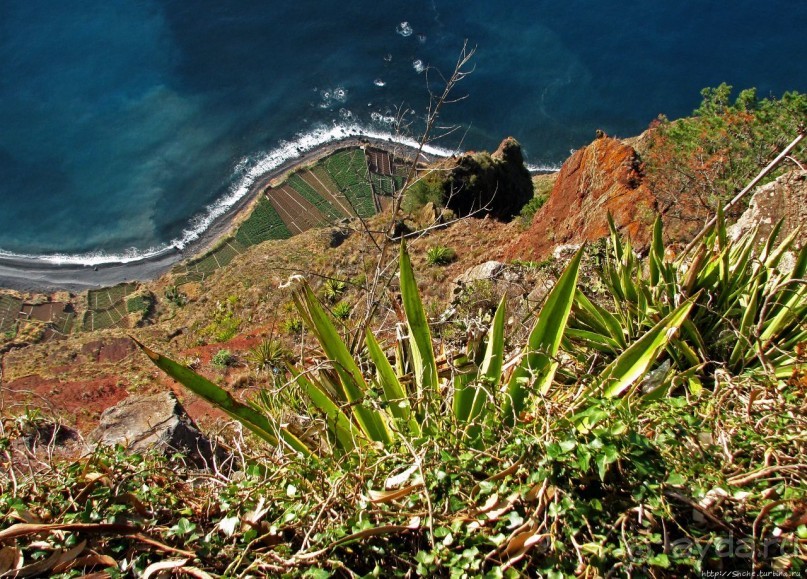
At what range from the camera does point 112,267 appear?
41.2 metres

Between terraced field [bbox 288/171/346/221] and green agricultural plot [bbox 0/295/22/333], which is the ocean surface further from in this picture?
green agricultural plot [bbox 0/295/22/333]

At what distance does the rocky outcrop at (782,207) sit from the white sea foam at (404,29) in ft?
151

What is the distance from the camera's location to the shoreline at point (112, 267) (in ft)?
132

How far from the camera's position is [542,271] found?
7902mm

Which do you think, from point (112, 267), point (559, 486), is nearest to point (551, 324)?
point (559, 486)

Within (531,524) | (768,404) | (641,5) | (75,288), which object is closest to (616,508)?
(531,524)

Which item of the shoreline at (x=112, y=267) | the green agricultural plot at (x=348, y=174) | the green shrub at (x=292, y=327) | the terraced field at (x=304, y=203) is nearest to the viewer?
the green shrub at (x=292, y=327)

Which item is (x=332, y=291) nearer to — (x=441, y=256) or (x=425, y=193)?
(x=441, y=256)

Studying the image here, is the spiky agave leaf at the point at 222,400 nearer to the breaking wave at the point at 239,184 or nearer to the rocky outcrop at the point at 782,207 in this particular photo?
the rocky outcrop at the point at 782,207

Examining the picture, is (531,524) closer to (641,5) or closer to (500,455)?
(500,455)

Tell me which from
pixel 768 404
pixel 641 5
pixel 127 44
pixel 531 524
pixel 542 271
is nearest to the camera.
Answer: pixel 531 524

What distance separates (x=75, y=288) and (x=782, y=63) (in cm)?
4850

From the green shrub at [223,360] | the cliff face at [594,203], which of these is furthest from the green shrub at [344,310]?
the cliff face at [594,203]

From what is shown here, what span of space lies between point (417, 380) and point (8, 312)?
4291 centimetres
